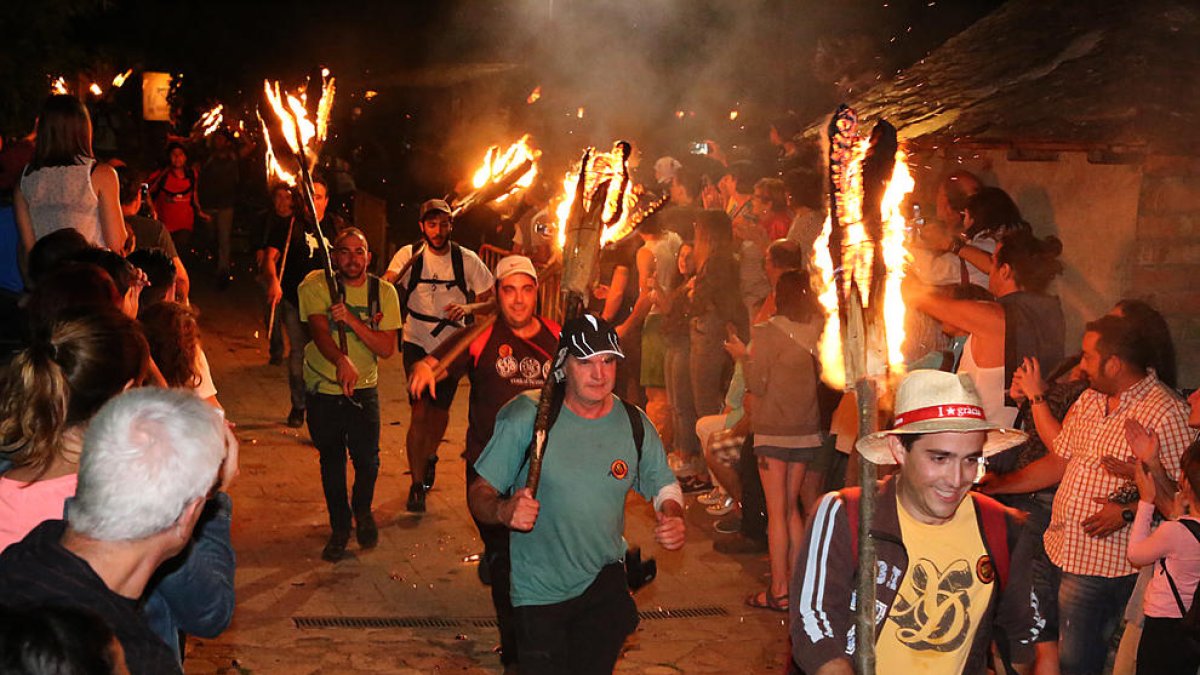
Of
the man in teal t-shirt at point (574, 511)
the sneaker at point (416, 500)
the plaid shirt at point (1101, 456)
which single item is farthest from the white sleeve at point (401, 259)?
the plaid shirt at point (1101, 456)

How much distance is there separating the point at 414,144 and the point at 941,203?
19.6 meters

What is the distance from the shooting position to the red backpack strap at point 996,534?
13.9ft

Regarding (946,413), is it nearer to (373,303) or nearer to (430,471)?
(373,303)

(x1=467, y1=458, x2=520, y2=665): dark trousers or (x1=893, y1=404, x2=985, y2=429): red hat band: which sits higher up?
(x1=893, y1=404, x2=985, y2=429): red hat band

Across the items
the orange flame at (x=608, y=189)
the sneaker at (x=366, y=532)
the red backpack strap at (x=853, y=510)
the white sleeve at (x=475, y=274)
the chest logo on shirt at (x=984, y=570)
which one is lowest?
the sneaker at (x=366, y=532)

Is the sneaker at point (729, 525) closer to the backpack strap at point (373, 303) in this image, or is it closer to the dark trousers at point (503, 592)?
the backpack strap at point (373, 303)

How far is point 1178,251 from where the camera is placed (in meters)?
8.99

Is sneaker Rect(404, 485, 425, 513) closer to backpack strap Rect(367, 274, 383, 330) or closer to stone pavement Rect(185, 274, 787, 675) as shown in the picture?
stone pavement Rect(185, 274, 787, 675)

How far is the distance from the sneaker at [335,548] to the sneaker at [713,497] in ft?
10.8

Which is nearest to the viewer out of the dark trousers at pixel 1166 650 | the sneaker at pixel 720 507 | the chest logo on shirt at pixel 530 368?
the dark trousers at pixel 1166 650

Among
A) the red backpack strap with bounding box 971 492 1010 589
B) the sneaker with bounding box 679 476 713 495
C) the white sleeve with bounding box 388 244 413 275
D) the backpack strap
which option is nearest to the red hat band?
the red backpack strap with bounding box 971 492 1010 589

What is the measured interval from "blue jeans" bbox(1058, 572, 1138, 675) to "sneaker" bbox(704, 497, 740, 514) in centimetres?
439

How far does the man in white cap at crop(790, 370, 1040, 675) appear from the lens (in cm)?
411

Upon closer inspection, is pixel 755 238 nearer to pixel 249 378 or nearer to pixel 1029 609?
pixel 249 378
